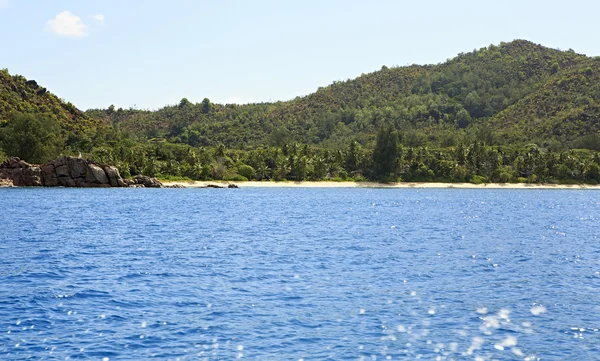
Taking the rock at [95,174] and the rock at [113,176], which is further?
the rock at [113,176]

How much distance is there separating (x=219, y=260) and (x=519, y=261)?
22.1m

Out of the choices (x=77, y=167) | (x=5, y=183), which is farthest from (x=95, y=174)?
(x=5, y=183)

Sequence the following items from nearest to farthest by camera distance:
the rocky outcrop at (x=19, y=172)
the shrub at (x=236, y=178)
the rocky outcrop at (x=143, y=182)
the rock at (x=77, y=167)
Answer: the rocky outcrop at (x=19, y=172) → the rock at (x=77, y=167) → the rocky outcrop at (x=143, y=182) → the shrub at (x=236, y=178)

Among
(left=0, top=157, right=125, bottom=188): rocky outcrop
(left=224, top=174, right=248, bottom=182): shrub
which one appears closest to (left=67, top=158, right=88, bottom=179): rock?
(left=0, top=157, right=125, bottom=188): rocky outcrop

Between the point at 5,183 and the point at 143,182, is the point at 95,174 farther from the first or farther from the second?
the point at 5,183

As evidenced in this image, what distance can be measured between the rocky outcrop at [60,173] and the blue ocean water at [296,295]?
10258 centimetres

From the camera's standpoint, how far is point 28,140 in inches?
6668

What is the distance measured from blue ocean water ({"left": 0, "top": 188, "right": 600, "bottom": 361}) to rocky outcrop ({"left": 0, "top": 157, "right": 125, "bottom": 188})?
337 feet

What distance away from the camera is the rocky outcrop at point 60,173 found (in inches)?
6127

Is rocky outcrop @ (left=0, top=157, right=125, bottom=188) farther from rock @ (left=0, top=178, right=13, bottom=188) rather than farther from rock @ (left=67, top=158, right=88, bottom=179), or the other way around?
rock @ (left=0, top=178, right=13, bottom=188)

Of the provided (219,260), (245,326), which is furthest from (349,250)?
(245,326)

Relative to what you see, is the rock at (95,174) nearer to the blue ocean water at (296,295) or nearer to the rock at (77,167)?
the rock at (77,167)

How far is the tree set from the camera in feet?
553

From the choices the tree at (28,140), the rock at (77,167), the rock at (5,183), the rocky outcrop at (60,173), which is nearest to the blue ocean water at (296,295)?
the rock at (77,167)
